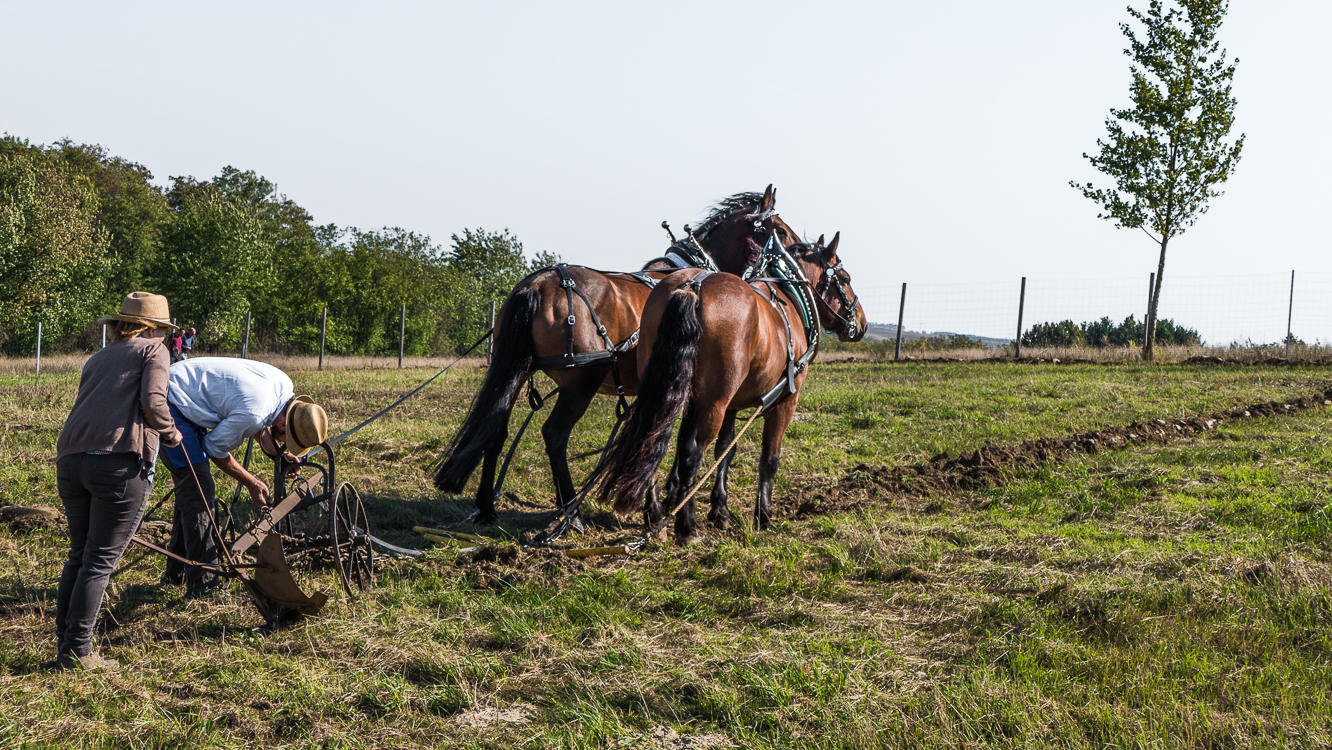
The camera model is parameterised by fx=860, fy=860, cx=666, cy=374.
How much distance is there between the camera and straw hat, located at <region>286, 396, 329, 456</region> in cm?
426

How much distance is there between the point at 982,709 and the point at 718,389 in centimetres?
268

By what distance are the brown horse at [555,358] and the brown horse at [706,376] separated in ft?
2.15

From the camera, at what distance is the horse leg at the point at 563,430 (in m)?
6.17

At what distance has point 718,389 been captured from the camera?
5.28 m

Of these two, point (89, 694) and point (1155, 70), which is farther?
point (1155, 70)

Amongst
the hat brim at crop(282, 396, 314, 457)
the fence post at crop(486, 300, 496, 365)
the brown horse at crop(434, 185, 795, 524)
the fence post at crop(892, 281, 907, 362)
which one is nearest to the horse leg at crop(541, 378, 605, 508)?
the brown horse at crop(434, 185, 795, 524)

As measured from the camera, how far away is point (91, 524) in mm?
3523

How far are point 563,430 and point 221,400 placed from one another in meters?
2.46

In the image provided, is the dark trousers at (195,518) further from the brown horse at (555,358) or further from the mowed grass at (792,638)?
the brown horse at (555,358)

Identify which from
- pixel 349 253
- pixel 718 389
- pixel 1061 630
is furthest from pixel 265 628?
pixel 349 253

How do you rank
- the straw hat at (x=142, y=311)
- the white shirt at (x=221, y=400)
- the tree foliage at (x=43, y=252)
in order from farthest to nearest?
the tree foliage at (x=43, y=252) → the white shirt at (x=221, y=400) → the straw hat at (x=142, y=311)

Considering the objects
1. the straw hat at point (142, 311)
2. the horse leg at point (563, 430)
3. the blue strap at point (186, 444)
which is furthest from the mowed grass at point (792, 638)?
the straw hat at point (142, 311)

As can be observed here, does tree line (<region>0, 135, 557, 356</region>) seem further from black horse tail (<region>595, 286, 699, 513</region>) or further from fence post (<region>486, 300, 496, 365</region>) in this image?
black horse tail (<region>595, 286, 699, 513</region>)

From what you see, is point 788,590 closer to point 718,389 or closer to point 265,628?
point 718,389
